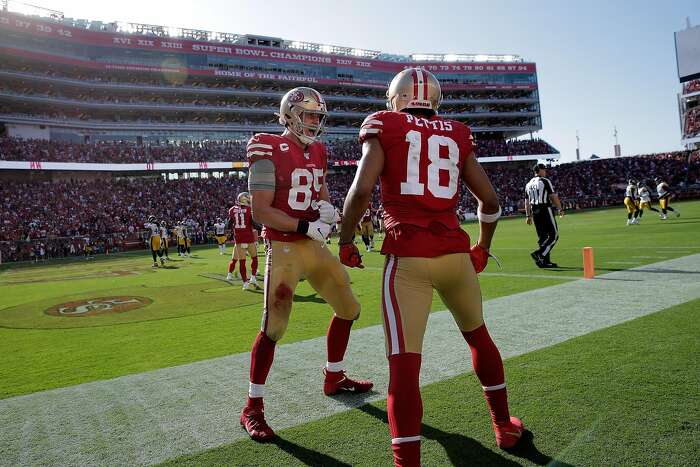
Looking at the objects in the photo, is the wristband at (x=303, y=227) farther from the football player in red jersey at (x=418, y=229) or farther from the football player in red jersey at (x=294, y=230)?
the football player in red jersey at (x=418, y=229)

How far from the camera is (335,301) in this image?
3.91 metres

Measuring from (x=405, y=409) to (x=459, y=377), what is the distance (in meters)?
1.73

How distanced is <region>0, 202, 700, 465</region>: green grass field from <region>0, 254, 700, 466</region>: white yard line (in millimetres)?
233

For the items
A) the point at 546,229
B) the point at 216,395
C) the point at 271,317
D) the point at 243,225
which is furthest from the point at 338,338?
the point at 243,225

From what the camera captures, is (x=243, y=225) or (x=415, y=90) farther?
(x=243, y=225)

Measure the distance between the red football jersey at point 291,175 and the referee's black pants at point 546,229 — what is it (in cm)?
755

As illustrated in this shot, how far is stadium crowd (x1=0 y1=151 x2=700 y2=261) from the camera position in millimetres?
31531

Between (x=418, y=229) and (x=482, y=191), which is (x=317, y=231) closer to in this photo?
(x=418, y=229)

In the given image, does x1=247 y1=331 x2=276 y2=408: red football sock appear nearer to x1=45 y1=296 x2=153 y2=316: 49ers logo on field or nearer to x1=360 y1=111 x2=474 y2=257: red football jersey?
x1=360 y1=111 x2=474 y2=257: red football jersey

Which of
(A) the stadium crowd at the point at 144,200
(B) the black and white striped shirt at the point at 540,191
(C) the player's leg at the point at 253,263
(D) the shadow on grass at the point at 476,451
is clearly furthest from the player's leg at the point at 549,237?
(A) the stadium crowd at the point at 144,200

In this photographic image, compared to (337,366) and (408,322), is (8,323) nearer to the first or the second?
(337,366)

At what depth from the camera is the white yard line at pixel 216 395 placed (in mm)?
3180

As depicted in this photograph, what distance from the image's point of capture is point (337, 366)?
3.93m

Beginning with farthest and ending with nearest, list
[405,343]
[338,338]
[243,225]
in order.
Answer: [243,225] → [338,338] → [405,343]
